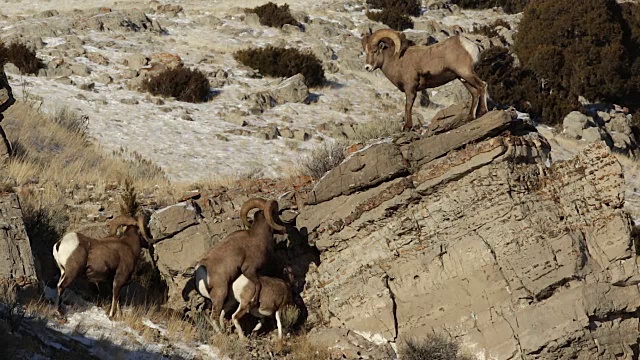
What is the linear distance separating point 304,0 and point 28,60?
37.6 feet

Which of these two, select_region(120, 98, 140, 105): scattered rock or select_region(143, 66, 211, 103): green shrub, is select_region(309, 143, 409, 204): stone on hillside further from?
select_region(143, 66, 211, 103): green shrub

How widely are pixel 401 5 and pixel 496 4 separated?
467 cm

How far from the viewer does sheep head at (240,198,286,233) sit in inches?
435

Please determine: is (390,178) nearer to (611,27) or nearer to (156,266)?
(156,266)

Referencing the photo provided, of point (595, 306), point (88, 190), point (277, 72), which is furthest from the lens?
point (277, 72)

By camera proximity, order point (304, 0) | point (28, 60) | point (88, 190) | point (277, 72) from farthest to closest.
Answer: point (304, 0) → point (277, 72) → point (28, 60) → point (88, 190)

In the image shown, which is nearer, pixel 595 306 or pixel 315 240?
pixel 595 306

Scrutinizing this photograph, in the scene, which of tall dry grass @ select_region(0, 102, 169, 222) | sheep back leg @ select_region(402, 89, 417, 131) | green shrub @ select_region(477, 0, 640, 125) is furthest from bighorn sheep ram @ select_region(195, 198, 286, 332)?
green shrub @ select_region(477, 0, 640, 125)

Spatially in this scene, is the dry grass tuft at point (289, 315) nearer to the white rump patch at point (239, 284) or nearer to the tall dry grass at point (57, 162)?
the white rump patch at point (239, 284)

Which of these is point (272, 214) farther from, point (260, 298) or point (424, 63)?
point (424, 63)

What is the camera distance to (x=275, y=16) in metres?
27.0

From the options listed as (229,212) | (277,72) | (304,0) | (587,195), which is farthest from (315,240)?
(304,0)

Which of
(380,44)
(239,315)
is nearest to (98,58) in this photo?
(380,44)

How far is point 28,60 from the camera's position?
69.3ft
